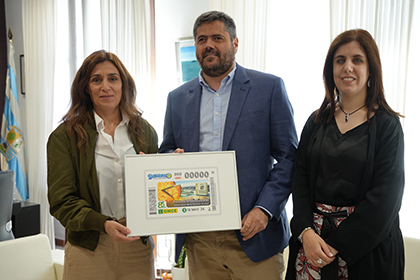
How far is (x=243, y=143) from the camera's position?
5.63 feet

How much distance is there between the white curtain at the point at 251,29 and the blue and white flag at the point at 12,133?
3.47 meters

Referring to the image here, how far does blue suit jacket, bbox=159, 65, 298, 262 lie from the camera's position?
5.51ft

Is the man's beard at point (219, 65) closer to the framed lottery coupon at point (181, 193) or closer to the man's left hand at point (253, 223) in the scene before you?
the framed lottery coupon at point (181, 193)

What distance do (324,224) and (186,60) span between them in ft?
9.26

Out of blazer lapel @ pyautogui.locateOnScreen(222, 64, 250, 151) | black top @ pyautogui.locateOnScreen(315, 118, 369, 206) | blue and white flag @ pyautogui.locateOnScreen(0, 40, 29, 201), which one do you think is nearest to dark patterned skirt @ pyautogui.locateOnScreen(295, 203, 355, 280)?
black top @ pyautogui.locateOnScreen(315, 118, 369, 206)

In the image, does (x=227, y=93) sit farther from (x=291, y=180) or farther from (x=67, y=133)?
(x=67, y=133)

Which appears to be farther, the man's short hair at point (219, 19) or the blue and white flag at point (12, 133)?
the blue and white flag at point (12, 133)

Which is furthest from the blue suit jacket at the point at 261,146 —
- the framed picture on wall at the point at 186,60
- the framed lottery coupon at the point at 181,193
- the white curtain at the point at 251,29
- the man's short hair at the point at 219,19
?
the framed picture on wall at the point at 186,60

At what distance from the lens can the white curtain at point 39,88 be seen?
4.72m

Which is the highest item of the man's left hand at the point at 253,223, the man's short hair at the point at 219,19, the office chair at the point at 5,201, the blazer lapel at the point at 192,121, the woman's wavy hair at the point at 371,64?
the man's short hair at the point at 219,19

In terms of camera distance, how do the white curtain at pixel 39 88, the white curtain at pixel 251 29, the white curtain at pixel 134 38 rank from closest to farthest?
1. the white curtain at pixel 251 29
2. the white curtain at pixel 134 38
3. the white curtain at pixel 39 88

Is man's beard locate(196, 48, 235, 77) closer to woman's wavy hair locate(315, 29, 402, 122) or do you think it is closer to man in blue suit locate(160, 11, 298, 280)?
man in blue suit locate(160, 11, 298, 280)

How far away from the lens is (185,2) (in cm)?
395

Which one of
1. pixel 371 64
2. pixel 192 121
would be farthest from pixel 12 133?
pixel 371 64
